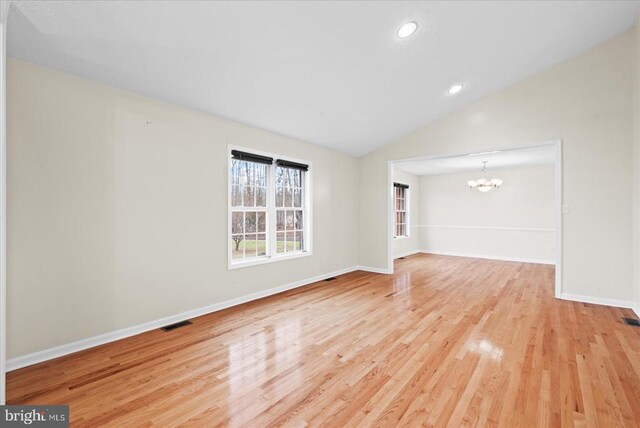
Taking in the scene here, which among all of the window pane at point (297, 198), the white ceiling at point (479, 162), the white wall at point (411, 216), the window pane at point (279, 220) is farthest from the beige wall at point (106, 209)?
the white wall at point (411, 216)

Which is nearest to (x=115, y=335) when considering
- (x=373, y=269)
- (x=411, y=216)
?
(x=373, y=269)

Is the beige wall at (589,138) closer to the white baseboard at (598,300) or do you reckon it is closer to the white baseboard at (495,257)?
the white baseboard at (598,300)

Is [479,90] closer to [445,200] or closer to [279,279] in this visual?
[279,279]

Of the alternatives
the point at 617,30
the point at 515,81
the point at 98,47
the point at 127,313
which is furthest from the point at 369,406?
the point at 617,30

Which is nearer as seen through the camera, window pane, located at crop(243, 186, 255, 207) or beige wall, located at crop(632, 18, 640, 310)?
beige wall, located at crop(632, 18, 640, 310)

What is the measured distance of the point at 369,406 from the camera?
1.92 m

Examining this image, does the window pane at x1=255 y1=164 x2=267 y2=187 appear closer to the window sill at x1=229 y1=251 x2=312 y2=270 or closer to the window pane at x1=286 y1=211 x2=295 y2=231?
the window pane at x1=286 y1=211 x2=295 y2=231

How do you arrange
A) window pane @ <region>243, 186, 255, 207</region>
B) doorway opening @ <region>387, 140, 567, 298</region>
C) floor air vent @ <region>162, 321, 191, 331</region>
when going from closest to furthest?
floor air vent @ <region>162, 321, 191, 331</region> < window pane @ <region>243, 186, 255, 207</region> < doorway opening @ <region>387, 140, 567, 298</region>

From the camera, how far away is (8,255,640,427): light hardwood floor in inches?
72.6

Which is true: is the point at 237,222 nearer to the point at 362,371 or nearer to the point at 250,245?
the point at 250,245

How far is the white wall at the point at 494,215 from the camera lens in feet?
24.6

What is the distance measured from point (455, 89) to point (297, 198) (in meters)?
3.00

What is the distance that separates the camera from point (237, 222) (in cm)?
414

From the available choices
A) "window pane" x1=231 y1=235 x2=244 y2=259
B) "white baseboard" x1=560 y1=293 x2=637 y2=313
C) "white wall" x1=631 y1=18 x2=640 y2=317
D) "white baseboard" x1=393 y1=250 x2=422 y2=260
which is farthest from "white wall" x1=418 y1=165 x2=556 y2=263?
"window pane" x1=231 y1=235 x2=244 y2=259
